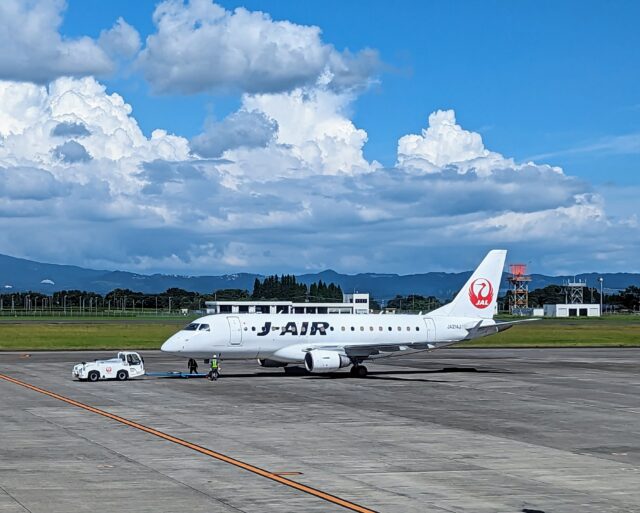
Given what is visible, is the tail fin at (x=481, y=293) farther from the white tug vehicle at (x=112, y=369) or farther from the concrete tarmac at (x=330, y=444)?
the white tug vehicle at (x=112, y=369)

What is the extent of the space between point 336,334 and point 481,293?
12.1 m

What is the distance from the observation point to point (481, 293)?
6838 cm

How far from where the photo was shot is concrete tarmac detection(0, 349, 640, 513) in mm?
22328

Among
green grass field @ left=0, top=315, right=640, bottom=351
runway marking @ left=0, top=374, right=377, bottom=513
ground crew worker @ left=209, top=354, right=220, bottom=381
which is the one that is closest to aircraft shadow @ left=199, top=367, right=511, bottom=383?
ground crew worker @ left=209, top=354, right=220, bottom=381

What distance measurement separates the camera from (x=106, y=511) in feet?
67.3

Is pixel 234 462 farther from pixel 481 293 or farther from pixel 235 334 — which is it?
pixel 481 293

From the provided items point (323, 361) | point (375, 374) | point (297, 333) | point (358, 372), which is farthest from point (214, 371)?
point (375, 374)

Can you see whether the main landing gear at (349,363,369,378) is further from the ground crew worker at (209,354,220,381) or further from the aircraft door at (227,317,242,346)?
the ground crew worker at (209,354,220,381)

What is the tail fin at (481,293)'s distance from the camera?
A: 67.7m

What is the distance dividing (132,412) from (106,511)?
19829 mm

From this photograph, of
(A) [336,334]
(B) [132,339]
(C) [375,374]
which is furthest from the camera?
(B) [132,339]

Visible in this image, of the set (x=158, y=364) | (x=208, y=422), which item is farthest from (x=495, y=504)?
(x=158, y=364)

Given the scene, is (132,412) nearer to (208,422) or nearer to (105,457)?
(208,422)

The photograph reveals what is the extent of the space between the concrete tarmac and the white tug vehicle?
1039mm
